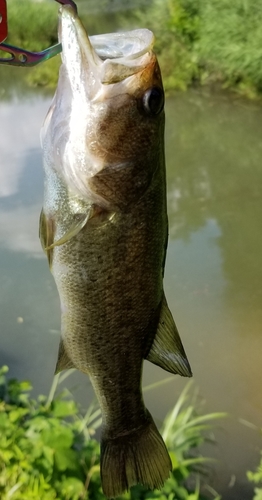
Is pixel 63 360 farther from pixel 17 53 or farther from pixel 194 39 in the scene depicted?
pixel 194 39

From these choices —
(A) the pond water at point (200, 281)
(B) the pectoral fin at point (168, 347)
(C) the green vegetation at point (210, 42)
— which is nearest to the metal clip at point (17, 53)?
(B) the pectoral fin at point (168, 347)

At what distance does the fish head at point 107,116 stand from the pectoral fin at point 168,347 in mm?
232

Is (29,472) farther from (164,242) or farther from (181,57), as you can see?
(181,57)

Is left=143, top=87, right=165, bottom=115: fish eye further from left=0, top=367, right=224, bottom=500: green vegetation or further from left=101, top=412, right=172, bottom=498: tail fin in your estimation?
left=0, top=367, right=224, bottom=500: green vegetation

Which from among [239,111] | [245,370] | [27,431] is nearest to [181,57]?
[239,111]

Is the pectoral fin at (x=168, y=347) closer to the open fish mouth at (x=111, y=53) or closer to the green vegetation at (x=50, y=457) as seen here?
the open fish mouth at (x=111, y=53)

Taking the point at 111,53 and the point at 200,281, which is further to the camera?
the point at 200,281

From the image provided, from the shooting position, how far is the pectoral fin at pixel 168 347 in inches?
34.9

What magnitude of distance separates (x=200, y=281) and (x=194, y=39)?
481 centimetres

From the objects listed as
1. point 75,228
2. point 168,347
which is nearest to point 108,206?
point 75,228

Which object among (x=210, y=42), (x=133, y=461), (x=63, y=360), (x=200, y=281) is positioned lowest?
(x=200, y=281)

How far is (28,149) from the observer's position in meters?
4.75

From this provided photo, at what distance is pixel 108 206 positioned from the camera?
78 centimetres

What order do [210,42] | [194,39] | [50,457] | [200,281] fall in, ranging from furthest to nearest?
1. [194,39]
2. [210,42]
3. [200,281]
4. [50,457]
